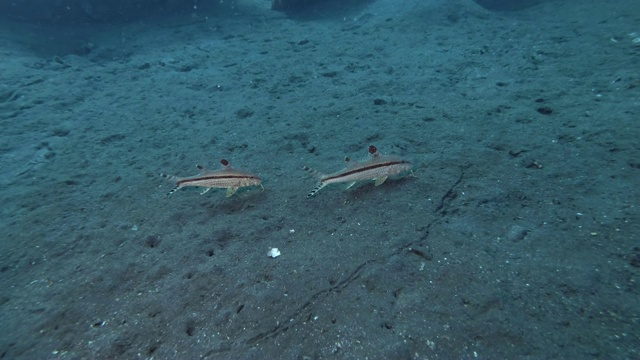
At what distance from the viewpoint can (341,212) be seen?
4.65 metres

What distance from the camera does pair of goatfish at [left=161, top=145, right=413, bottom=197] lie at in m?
4.61

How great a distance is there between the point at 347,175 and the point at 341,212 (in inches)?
21.9

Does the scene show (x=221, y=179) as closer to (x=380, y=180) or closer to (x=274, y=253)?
(x=274, y=253)

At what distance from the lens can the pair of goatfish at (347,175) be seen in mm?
4605

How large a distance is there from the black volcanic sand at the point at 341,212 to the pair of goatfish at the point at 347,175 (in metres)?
0.33

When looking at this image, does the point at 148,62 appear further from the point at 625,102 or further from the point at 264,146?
the point at 625,102

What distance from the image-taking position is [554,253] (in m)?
Result: 3.55

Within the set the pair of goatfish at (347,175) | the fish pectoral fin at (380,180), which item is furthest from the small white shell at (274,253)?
the fish pectoral fin at (380,180)

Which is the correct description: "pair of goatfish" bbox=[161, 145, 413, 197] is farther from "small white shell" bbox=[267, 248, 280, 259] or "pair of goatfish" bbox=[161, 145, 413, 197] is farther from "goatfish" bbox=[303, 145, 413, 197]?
"small white shell" bbox=[267, 248, 280, 259]

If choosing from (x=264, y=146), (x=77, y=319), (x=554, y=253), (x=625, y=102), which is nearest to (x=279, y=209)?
(x=264, y=146)

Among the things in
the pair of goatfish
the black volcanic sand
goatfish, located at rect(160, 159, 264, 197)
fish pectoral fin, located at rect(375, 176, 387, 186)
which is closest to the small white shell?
the black volcanic sand

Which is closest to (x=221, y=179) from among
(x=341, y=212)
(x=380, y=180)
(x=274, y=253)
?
(x=274, y=253)

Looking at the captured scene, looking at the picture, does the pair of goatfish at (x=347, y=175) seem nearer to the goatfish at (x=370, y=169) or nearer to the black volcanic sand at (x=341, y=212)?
the goatfish at (x=370, y=169)

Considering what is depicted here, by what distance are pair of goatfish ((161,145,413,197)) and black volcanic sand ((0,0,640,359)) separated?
33 cm
